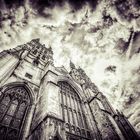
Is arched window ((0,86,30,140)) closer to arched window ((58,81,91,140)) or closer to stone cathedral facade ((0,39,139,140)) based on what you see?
stone cathedral facade ((0,39,139,140))

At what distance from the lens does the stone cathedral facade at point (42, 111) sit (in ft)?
21.2

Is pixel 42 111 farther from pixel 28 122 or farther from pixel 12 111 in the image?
pixel 12 111

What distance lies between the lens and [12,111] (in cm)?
787

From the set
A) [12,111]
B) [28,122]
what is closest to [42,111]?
[28,122]

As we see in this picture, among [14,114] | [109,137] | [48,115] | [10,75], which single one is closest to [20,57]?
[10,75]

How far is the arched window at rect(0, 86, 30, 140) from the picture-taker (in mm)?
6748

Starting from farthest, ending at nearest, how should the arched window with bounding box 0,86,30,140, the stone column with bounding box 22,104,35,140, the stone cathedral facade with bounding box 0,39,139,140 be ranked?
the stone column with bounding box 22,104,35,140 < the arched window with bounding box 0,86,30,140 < the stone cathedral facade with bounding box 0,39,139,140

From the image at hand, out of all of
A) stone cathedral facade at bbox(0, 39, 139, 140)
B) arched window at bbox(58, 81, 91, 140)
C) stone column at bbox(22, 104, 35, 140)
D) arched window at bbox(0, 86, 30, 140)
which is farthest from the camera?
arched window at bbox(58, 81, 91, 140)

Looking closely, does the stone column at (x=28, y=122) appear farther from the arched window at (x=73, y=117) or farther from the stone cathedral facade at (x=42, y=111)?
the arched window at (x=73, y=117)

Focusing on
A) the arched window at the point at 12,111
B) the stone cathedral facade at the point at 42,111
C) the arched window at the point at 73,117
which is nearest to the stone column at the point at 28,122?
the stone cathedral facade at the point at 42,111

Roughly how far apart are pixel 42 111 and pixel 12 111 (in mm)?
2394

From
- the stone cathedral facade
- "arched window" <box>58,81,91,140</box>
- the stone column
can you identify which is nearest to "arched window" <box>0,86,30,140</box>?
the stone cathedral facade

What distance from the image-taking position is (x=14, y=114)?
25.5ft

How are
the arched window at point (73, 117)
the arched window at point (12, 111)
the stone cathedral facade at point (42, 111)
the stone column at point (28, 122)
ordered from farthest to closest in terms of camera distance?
the arched window at point (73, 117)
the stone column at point (28, 122)
the arched window at point (12, 111)
the stone cathedral facade at point (42, 111)
